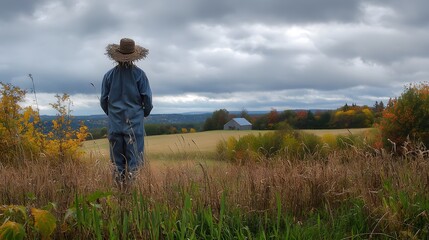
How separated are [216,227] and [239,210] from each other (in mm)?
404

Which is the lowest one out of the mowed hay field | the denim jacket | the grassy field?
the grassy field

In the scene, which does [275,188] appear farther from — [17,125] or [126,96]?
[17,125]

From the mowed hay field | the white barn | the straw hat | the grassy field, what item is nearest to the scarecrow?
the straw hat

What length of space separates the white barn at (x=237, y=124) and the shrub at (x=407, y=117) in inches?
168

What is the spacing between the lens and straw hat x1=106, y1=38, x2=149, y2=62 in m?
7.68

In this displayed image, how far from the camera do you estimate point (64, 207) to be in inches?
171

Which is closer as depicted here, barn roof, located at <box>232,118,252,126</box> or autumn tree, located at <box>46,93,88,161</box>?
autumn tree, located at <box>46,93,88,161</box>

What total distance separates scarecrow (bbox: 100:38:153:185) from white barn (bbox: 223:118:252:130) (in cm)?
792

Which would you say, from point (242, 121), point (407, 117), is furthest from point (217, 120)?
point (407, 117)

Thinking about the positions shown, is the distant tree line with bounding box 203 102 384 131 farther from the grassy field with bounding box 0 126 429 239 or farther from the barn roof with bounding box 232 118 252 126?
the grassy field with bounding box 0 126 429 239

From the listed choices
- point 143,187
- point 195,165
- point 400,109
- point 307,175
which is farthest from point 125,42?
point 400,109

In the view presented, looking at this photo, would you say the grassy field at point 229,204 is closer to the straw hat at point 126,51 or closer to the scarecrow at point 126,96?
the scarecrow at point 126,96

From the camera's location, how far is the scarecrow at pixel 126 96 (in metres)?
7.70

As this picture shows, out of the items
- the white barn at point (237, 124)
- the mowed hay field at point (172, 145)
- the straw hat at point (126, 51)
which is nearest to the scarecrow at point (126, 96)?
the straw hat at point (126, 51)
